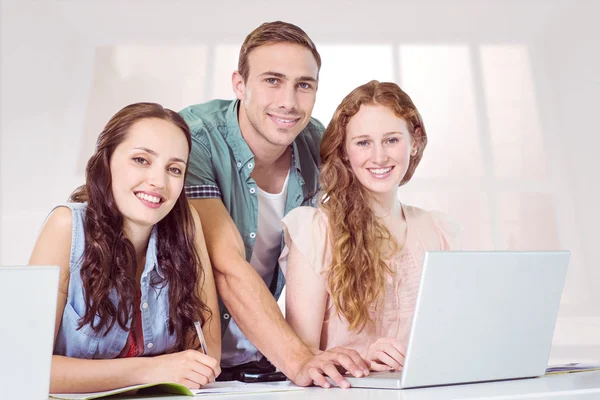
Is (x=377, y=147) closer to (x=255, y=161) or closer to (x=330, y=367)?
(x=255, y=161)

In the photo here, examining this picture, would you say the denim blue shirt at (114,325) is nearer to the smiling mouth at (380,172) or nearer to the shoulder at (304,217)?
the shoulder at (304,217)

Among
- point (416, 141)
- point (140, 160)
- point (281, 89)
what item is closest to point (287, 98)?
point (281, 89)

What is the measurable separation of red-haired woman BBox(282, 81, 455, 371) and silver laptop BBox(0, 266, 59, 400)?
0.85 meters

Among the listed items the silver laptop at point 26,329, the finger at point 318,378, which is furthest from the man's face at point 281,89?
the silver laptop at point 26,329

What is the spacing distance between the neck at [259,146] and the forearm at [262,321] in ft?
1.52

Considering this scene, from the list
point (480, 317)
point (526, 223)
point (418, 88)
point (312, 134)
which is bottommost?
point (480, 317)

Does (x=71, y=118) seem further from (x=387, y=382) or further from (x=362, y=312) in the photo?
(x=387, y=382)

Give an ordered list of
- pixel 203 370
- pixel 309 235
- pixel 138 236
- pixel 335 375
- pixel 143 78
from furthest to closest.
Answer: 1. pixel 143 78
2. pixel 309 235
3. pixel 138 236
4. pixel 203 370
5. pixel 335 375

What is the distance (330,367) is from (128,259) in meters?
0.59

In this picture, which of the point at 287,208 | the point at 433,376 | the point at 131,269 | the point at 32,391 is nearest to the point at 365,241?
the point at 287,208

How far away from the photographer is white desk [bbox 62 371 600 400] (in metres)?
1.00

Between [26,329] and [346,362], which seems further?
[346,362]

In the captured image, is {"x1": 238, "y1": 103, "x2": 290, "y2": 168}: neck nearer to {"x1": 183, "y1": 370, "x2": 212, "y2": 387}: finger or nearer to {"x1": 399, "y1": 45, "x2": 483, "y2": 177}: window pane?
{"x1": 183, "y1": 370, "x2": 212, "y2": 387}: finger

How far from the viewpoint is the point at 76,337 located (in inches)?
59.7
